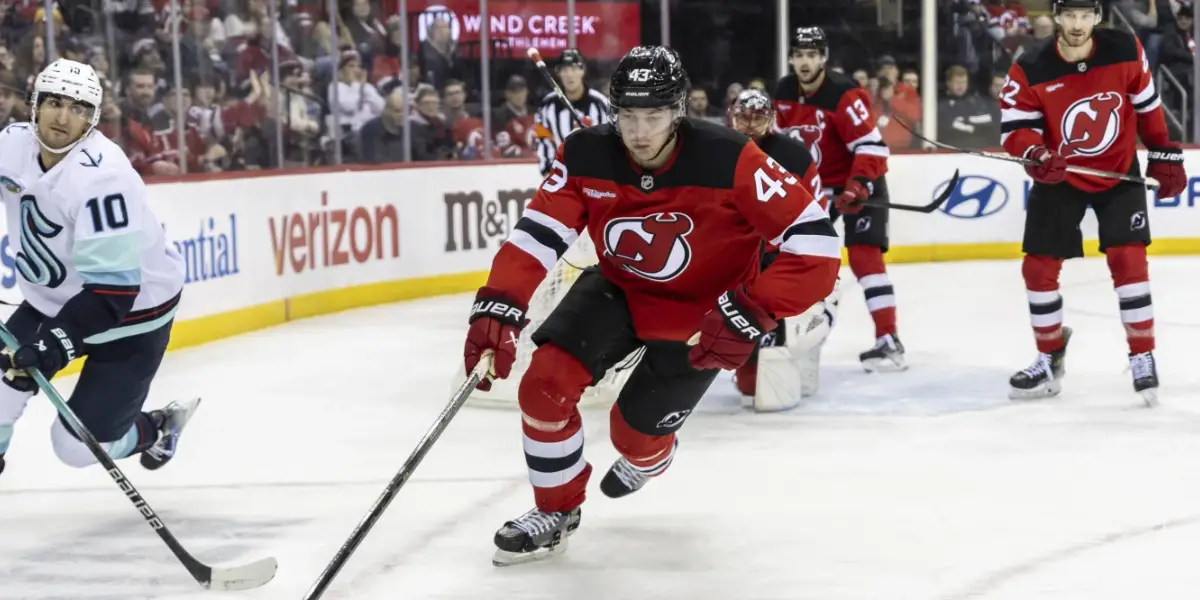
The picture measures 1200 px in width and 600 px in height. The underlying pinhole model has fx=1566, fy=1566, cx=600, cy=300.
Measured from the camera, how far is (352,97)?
8.53m

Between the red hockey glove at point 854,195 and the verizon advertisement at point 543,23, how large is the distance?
13.0ft

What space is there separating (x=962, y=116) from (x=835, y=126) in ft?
16.4

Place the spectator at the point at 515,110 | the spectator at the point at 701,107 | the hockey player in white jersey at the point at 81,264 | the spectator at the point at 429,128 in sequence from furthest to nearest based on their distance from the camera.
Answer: the spectator at the point at 701,107, the spectator at the point at 515,110, the spectator at the point at 429,128, the hockey player in white jersey at the point at 81,264

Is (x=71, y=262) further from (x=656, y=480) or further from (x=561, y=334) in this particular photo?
(x=656, y=480)

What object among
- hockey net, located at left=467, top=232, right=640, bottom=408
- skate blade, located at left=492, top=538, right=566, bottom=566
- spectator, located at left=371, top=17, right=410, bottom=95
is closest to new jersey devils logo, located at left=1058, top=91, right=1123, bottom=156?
hockey net, located at left=467, top=232, right=640, bottom=408

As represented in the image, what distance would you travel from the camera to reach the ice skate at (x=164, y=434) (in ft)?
12.4

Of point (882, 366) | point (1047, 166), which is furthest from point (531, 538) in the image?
point (882, 366)

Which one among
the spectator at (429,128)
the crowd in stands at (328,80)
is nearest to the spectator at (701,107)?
the crowd in stands at (328,80)

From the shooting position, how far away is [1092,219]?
31.5 feet

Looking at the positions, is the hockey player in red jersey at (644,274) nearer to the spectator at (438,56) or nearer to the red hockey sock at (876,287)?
the red hockey sock at (876,287)

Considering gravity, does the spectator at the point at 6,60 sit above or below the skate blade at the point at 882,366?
above

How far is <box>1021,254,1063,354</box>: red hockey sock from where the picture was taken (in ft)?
16.7

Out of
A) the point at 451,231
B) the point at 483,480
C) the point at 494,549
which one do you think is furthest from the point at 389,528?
the point at 451,231

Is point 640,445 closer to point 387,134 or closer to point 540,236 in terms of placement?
point 540,236
